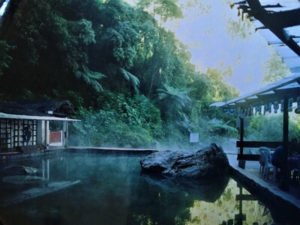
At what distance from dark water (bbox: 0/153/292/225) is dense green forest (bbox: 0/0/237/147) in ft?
38.8

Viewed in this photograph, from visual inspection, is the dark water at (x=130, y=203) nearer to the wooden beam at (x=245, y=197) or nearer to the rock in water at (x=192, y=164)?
the wooden beam at (x=245, y=197)

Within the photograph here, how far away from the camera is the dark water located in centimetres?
658

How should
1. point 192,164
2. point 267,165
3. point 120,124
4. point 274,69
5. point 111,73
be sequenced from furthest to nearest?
point 274,69 → point 111,73 → point 120,124 → point 192,164 → point 267,165

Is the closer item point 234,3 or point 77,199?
point 234,3

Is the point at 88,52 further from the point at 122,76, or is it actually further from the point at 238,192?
the point at 238,192

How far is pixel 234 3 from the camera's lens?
3016 millimetres

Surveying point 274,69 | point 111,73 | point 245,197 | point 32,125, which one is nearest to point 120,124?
point 111,73

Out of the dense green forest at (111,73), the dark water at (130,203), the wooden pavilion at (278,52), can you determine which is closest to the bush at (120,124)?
the dense green forest at (111,73)

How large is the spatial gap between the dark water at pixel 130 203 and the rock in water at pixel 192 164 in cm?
56

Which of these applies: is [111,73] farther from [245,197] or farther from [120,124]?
[245,197]

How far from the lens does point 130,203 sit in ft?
25.6

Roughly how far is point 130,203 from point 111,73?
62.3 ft

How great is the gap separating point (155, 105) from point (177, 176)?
16.1 meters

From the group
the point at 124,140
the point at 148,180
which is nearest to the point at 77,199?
the point at 148,180
